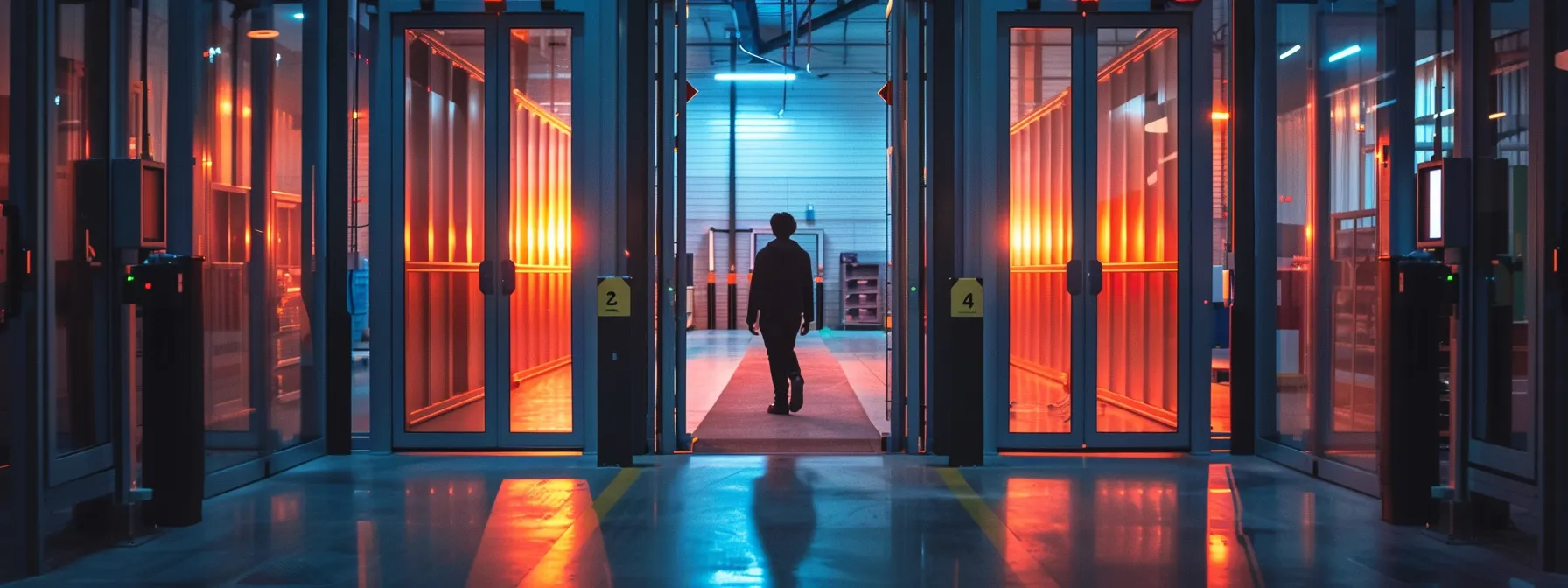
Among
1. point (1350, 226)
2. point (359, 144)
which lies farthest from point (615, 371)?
point (1350, 226)

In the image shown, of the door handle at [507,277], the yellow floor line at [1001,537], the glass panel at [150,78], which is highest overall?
the glass panel at [150,78]

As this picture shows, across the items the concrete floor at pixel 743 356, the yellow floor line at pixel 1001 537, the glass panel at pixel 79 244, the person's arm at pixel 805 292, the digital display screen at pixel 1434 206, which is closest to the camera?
the yellow floor line at pixel 1001 537

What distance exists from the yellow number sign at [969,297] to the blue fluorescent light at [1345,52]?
250 cm

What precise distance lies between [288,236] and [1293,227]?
6.14m

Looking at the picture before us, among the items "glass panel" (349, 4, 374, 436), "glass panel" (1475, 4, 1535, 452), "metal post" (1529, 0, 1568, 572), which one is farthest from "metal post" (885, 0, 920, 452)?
"metal post" (1529, 0, 1568, 572)

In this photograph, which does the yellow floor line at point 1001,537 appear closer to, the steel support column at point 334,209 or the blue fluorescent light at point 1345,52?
the blue fluorescent light at point 1345,52

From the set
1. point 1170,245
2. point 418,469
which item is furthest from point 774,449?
point 1170,245

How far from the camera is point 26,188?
4312mm

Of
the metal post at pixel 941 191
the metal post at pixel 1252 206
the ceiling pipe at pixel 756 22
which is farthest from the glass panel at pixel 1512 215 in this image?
the ceiling pipe at pixel 756 22

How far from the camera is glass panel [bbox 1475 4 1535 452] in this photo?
16.8 feet

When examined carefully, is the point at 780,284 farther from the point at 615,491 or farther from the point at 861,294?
the point at 861,294

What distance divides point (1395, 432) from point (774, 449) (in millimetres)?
3592

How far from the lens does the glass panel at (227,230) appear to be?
606 cm

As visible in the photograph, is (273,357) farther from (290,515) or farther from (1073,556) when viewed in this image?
(1073,556)
